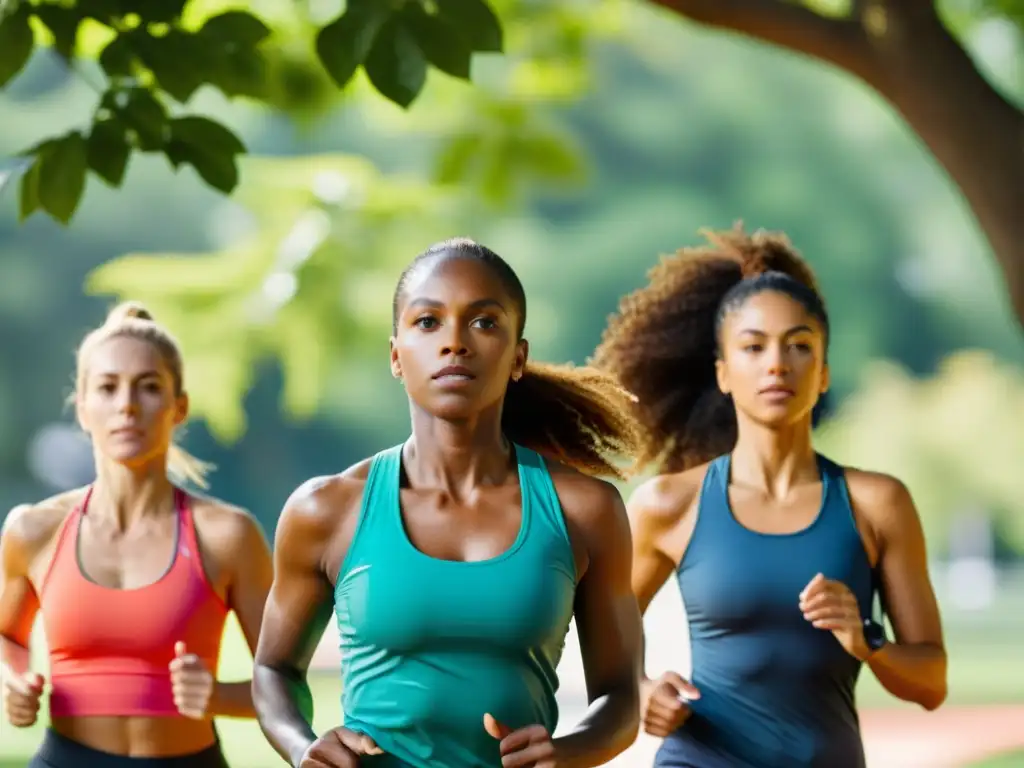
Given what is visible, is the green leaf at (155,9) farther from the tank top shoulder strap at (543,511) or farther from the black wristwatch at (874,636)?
the black wristwatch at (874,636)

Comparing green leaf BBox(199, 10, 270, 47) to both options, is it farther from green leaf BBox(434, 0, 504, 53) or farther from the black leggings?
the black leggings

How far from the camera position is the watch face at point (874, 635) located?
3539 mm

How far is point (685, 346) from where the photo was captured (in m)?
4.50

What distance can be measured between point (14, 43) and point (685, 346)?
1.76 metres

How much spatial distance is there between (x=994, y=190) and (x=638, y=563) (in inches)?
82.3

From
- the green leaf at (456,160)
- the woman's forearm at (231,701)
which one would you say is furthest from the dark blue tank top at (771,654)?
the green leaf at (456,160)

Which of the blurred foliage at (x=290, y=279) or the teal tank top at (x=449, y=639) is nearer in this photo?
the teal tank top at (x=449, y=639)

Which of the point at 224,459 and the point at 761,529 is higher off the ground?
the point at 224,459

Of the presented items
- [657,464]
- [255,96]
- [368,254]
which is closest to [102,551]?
[255,96]

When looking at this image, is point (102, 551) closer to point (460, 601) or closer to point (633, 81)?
point (460, 601)

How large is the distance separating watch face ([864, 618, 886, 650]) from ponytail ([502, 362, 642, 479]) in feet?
2.02

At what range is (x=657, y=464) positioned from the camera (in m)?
4.56

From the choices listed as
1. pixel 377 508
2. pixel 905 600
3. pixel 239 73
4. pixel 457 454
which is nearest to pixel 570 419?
pixel 457 454

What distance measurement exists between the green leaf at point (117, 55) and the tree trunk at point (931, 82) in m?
2.08
